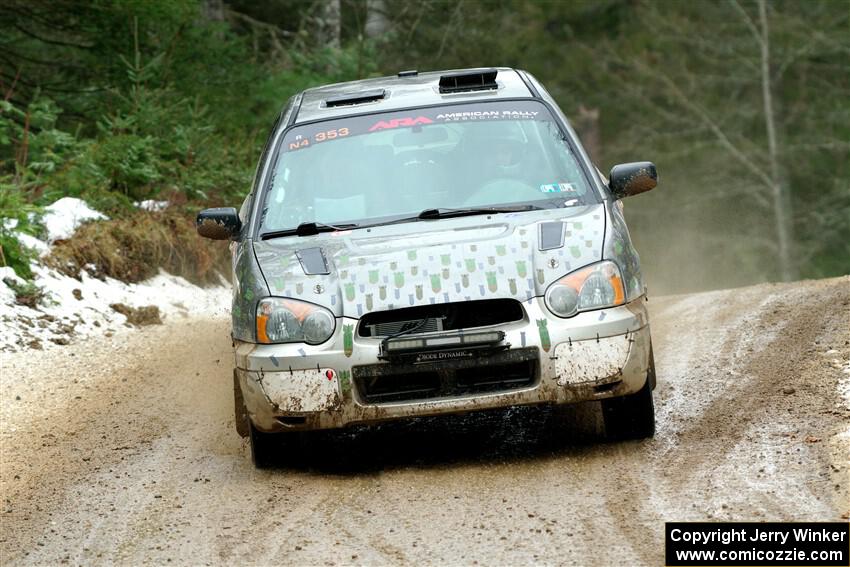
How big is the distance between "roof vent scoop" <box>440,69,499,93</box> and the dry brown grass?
5085 mm

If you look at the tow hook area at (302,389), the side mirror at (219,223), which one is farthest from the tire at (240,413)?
the side mirror at (219,223)

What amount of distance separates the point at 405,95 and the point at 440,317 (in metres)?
2.12

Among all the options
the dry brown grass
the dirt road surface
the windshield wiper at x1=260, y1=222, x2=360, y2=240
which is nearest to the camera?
the dirt road surface

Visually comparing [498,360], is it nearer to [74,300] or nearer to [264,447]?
[264,447]

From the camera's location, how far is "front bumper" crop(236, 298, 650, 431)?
5645mm

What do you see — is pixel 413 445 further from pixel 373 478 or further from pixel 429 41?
pixel 429 41

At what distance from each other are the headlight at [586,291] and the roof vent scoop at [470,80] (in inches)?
79.9

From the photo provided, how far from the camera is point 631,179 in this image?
6.60 m

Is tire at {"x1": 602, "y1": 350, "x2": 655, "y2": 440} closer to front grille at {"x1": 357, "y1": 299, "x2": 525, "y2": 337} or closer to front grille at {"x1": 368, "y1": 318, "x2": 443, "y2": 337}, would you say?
front grille at {"x1": 357, "y1": 299, "x2": 525, "y2": 337}

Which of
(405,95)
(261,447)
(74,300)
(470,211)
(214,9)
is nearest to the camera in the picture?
(261,447)

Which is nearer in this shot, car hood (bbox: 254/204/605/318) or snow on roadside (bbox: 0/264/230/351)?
car hood (bbox: 254/204/605/318)

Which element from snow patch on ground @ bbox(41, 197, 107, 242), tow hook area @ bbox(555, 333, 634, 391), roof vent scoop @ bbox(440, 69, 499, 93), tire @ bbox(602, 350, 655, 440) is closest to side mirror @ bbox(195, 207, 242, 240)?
roof vent scoop @ bbox(440, 69, 499, 93)

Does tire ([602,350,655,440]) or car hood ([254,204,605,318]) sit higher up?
car hood ([254,204,605,318])

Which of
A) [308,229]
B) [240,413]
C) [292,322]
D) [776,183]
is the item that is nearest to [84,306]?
[240,413]
